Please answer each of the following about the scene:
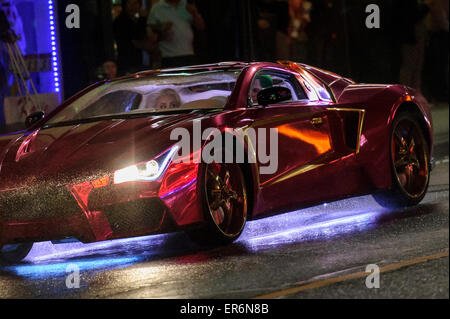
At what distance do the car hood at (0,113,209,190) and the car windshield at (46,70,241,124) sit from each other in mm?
636

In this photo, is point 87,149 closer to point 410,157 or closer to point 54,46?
point 410,157

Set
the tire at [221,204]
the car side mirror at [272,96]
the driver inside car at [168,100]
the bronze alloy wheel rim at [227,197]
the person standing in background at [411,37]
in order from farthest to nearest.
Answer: the person standing in background at [411,37] → the driver inside car at [168,100] → the car side mirror at [272,96] → the bronze alloy wheel rim at [227,197] → the tire at [221,204]

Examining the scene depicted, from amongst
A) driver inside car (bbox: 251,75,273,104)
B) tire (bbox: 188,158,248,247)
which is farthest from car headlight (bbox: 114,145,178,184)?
driver inside car (bbox: 251,75,273,104)

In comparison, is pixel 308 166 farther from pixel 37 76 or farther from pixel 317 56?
pixel 317 56

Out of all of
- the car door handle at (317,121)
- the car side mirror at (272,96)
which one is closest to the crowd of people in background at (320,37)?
the car door handle at (317,121)

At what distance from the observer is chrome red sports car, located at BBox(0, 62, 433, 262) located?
6.89 metres

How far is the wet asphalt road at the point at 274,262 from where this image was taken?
5676mm

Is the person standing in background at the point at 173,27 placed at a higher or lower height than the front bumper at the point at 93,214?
higher

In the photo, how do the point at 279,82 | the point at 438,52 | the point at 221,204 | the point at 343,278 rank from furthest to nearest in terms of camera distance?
the point at 438,52 → the point at 279,82 → the point at 221,204 → the point at 343,278

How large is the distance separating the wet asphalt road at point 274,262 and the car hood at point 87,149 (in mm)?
627

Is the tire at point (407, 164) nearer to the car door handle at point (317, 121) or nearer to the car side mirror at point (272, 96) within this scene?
the car door handle at point (317, 121)

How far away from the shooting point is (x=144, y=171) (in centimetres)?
690

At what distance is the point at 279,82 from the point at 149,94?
1061 millimetres

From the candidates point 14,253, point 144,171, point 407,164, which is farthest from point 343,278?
point 407,164
